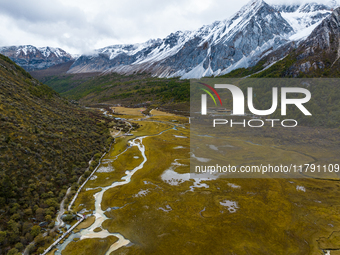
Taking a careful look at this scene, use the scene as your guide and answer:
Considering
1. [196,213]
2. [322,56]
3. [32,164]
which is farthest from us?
[322,56]

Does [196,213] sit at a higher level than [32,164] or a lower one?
lower

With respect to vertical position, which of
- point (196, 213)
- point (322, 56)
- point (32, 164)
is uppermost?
point (322, 56)

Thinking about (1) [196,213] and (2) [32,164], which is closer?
(1) [196,213]

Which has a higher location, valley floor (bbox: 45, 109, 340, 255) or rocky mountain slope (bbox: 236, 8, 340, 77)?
rocky mountain slope (bbox: 236, 8, 340, 77)

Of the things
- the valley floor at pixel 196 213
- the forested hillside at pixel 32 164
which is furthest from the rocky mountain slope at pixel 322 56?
the forested hillside at pixel 32 164

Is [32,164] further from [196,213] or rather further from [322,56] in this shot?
[322,56]

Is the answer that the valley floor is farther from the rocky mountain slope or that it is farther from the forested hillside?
the rocky mountain slope

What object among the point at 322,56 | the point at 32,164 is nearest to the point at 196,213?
the point at 32,164

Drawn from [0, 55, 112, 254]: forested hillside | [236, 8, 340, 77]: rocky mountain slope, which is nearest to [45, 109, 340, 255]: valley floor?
[0, 55, 112, 254]: forested hillside

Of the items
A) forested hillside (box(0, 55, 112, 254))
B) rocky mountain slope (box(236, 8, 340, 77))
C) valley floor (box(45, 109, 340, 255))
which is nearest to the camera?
valley floor (box(45, 109, 340, 255))

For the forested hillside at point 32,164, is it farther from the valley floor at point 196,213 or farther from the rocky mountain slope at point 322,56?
the rocky mountain slope at point 322,56

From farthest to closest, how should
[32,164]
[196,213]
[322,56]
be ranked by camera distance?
[322,56] → [32,164] → [196,213]
